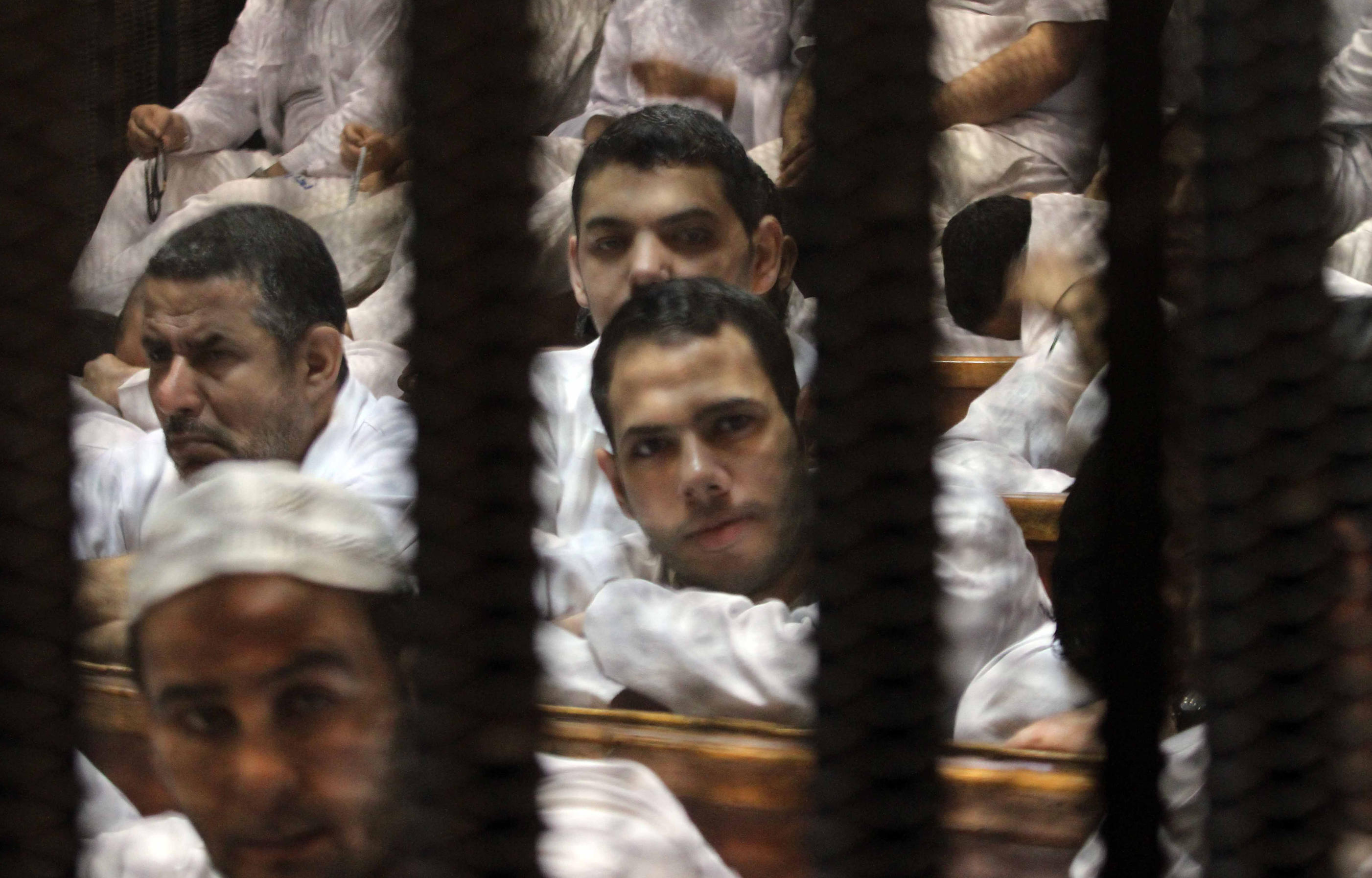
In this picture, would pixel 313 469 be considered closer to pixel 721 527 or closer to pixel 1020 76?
pixel 721 527

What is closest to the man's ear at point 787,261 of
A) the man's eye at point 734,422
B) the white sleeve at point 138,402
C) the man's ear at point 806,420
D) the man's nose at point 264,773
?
the man's ear at point 806,420

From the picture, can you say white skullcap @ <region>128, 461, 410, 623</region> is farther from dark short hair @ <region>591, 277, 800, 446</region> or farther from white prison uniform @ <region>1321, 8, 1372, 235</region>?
white prison uniform @ <region>1321, 8, 1372, 235</region>

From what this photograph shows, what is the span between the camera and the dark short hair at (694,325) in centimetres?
99

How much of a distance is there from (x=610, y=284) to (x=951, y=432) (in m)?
0.39

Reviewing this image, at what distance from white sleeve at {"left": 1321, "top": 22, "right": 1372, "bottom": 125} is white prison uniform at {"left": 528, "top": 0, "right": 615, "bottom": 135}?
1145 mm

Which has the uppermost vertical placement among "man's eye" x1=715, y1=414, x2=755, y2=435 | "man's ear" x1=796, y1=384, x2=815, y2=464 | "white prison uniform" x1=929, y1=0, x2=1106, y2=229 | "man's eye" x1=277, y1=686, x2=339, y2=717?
"white prison uniform" x1=929, y1=0, x2=1106, y2=229

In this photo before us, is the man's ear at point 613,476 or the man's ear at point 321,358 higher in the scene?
the man's ear at point 321,358

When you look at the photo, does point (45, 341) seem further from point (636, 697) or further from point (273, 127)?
point (273, 127)

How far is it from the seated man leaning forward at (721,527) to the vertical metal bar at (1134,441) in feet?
1.49

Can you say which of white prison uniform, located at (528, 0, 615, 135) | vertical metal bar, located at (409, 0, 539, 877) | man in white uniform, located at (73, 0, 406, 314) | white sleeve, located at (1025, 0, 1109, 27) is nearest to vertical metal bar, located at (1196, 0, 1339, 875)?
vertical metal bar, located at (409, 0, 539, 877)

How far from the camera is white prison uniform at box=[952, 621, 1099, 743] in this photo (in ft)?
2.48

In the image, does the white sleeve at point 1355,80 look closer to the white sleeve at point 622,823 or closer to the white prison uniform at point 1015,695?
the white prison uniform at point 1015,695

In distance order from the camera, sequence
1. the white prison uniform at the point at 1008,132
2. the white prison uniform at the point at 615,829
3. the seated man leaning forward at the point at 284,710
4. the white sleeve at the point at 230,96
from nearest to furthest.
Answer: the seated man leaning forward at the point at 284,710 < the white prison uniform at the point at 615,829 < the white prison uniform at the point at 1008,132 < the white sleeve at the point at 230,96

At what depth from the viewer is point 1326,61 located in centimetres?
31
